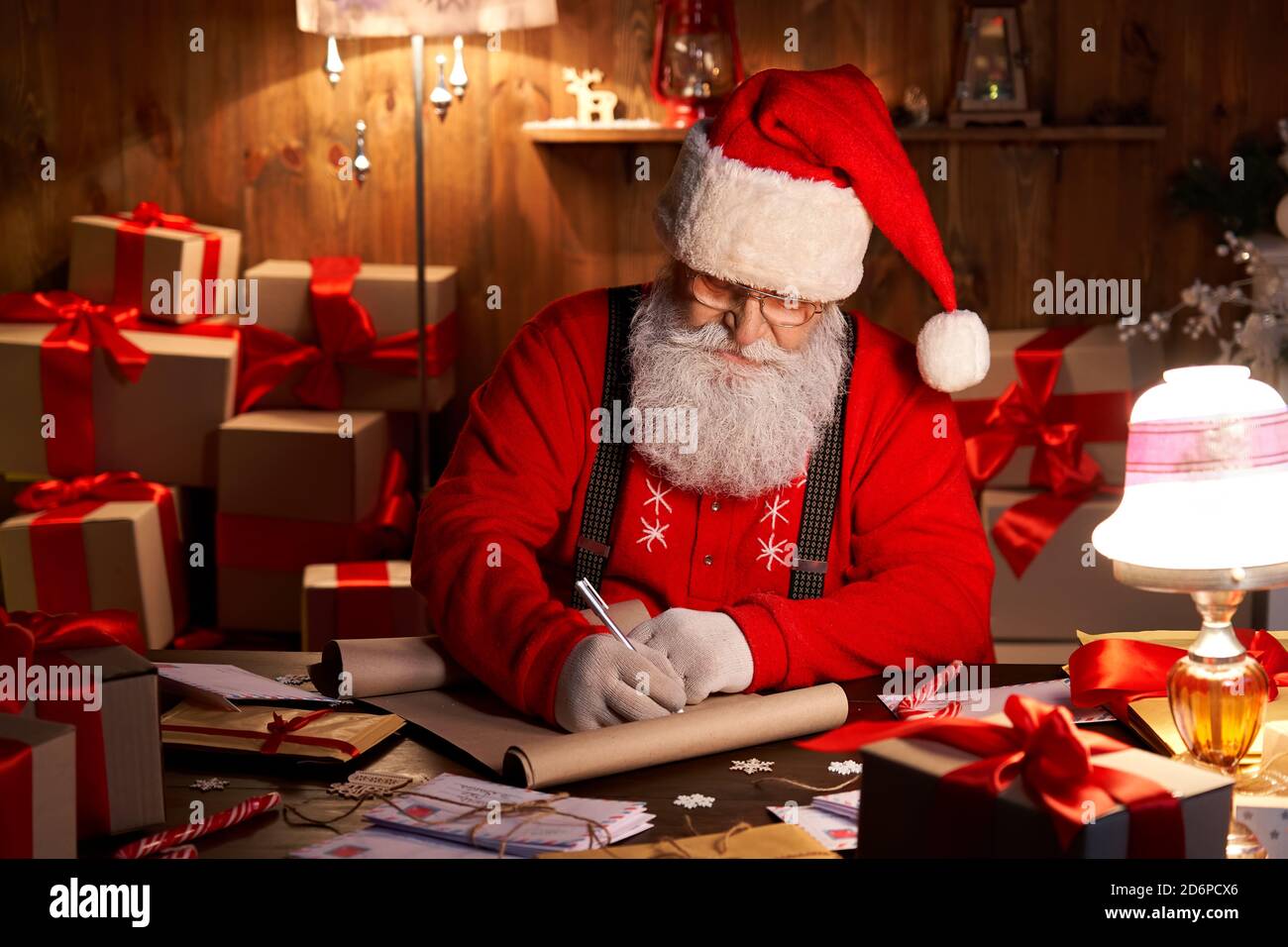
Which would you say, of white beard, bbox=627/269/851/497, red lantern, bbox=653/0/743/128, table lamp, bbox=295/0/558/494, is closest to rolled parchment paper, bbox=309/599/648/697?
white beard, bbox=627/269/851/497

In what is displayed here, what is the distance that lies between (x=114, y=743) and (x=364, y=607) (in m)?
1.82

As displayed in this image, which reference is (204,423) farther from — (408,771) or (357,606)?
(408,771)

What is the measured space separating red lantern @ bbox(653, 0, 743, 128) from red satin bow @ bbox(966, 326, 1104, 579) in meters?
0.89

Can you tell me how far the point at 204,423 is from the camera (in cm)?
342

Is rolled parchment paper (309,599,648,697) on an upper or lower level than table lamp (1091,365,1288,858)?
lower

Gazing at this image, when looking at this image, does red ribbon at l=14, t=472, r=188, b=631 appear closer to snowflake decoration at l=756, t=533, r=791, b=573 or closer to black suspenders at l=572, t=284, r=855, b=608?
black suspenders at l=572, t=284, r=855, b=608

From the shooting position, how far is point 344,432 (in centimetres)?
331

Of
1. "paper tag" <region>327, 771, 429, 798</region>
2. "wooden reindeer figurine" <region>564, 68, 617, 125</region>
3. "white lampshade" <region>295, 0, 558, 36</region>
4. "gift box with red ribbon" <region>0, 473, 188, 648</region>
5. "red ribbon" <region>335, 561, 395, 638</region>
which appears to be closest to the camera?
"paper tag" <region>327, 771, 429, 798</region>

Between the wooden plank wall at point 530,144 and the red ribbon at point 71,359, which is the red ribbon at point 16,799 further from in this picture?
the wooden plank wall at point 530,144

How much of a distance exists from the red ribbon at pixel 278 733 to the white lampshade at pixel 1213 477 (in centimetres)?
76

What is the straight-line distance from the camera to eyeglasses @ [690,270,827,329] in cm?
192

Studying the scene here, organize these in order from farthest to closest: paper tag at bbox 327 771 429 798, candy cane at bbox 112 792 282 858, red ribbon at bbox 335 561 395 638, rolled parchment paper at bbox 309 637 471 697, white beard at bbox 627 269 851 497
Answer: red ribbon at bbox 335 561 395 638, white beard at bbox 627 269 851 497, rolled parchment paper at bbox 309 637 471 697, paper tag at bbox 327 771 429 798, candy cane at bbox 112 792 282 858

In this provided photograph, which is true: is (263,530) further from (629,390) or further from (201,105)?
(629,390)

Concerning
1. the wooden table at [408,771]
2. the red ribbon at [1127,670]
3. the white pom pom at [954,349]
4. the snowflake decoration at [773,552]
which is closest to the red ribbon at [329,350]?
the snowflake decoration at [773,552]
